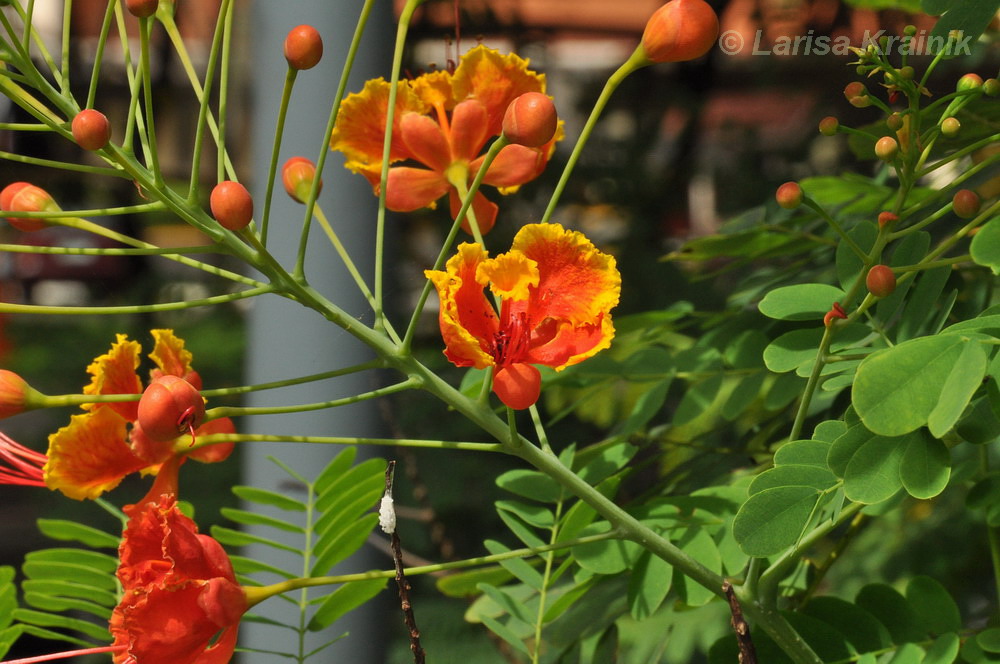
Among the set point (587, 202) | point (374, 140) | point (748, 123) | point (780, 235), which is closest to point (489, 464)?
point (587, 202)

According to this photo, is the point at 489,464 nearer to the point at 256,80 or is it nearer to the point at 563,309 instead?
the point at 256,80

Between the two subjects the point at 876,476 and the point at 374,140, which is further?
the point at 374,140

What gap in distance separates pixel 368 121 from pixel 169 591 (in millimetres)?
393

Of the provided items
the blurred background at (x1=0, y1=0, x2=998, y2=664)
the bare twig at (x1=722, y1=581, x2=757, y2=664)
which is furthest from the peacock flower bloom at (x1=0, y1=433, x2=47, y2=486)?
the blurred background at (x1=0, y1=0, x2=998, y2=664)

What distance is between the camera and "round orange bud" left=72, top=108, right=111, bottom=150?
571 mm

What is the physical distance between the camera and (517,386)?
24.8 inches

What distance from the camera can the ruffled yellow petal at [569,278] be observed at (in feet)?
2.15

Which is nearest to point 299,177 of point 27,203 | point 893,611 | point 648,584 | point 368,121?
point 368,121

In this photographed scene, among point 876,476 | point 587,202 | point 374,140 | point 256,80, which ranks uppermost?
point 587,202

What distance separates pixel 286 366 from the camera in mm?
978

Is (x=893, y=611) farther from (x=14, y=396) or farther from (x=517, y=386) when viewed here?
(x=14, y=396)

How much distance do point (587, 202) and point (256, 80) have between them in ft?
4.81

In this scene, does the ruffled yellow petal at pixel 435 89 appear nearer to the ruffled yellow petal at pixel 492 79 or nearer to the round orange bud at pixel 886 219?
the ruffled yellow petal at pixel 492 79

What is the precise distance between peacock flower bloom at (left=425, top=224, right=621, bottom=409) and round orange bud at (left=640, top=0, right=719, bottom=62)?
136 millimetres
